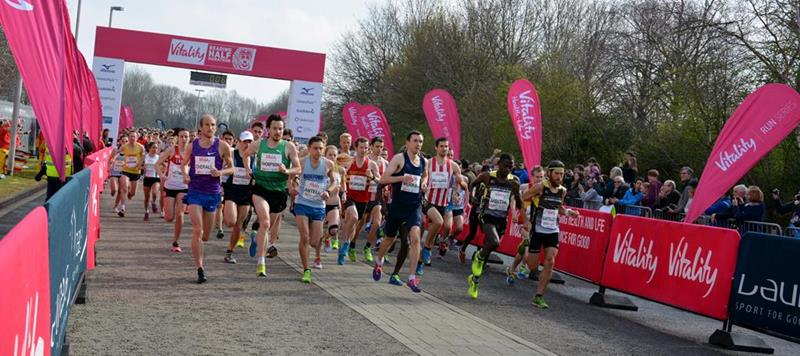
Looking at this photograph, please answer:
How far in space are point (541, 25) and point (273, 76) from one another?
19.6 meters

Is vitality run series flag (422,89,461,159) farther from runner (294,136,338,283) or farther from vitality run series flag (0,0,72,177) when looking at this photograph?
vitality run series flag (0,0,72,177)

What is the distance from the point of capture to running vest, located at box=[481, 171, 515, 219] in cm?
1302

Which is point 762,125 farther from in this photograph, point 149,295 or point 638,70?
point 638,70

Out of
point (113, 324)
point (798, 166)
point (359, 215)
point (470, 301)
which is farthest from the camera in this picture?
point (798, 166)

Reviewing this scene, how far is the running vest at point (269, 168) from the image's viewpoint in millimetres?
11562

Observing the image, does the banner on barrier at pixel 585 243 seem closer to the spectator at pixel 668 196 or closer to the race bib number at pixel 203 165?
the spectator at pixel 668 196

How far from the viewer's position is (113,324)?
775 centimetres

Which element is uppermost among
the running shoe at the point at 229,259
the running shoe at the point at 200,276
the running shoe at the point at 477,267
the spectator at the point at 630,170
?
the spectator at the point at 630,170

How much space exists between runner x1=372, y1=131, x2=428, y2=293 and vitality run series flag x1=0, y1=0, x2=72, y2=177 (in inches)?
190

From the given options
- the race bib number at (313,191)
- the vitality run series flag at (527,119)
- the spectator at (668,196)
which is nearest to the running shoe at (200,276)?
the race bib number at (313,191)

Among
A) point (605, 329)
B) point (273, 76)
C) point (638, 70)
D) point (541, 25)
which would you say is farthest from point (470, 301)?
point (541, 25)

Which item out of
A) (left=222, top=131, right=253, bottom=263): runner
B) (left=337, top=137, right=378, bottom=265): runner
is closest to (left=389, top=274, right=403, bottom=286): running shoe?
(left=222, top=131, right=253, bottom=263): runner

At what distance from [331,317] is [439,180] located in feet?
16.9

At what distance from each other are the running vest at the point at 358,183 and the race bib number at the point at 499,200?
2682 mm
